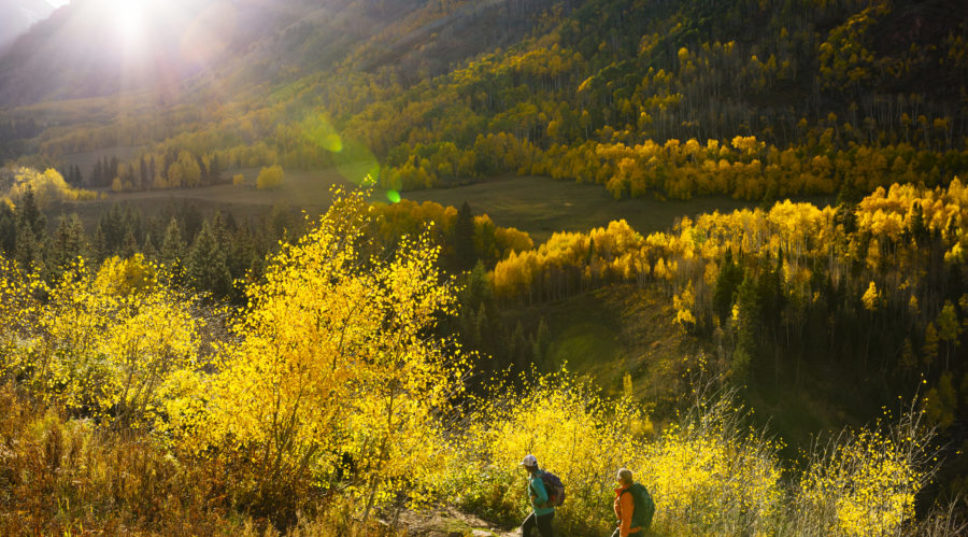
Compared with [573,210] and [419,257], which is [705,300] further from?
[419,257]

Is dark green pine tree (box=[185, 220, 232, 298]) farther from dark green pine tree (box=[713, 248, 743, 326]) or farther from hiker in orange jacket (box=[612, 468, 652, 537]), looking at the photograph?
dark green pine tree (box=[713, 248, 743, 326])

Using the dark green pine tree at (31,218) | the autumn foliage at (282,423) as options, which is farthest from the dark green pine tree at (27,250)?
the autumn foliage at (282,423)

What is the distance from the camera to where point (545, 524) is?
13.3 meters

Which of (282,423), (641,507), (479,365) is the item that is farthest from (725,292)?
(282,423)

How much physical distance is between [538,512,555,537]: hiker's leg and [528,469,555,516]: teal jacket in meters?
0.09

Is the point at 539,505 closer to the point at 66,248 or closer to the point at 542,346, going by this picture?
the point at 66,248

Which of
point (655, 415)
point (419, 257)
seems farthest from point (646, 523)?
point (655, 415)

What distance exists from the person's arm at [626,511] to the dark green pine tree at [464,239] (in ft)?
430

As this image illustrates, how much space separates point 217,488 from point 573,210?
18887 centimetres

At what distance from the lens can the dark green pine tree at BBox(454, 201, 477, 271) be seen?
144m

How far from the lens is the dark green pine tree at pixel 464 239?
14400 cm

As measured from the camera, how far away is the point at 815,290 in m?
117

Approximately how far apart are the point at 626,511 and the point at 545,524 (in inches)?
85.5

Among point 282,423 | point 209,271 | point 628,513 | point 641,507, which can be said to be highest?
point 282,423
